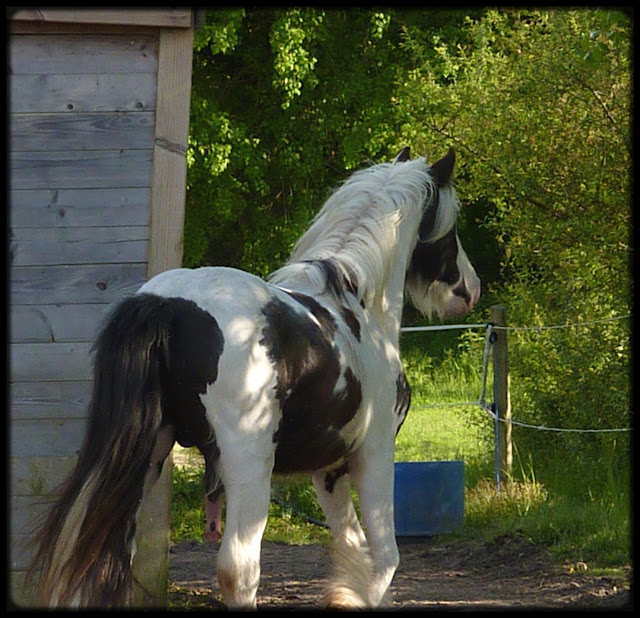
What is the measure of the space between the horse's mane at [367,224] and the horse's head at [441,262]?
0.04 feet

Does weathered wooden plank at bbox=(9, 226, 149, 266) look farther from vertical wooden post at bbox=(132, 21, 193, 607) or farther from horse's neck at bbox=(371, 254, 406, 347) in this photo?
horse's neck at bbox=(371, 254, 406, 347)

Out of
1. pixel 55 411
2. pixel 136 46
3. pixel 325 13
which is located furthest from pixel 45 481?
pixel 325 13

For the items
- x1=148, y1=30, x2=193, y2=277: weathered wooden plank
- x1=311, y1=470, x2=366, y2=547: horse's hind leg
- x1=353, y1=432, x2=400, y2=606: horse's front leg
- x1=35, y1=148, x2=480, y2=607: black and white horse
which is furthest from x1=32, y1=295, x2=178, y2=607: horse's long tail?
x1=311, y1=470, x2=366, y2=547: horse's hind leg

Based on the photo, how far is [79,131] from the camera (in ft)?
15.0

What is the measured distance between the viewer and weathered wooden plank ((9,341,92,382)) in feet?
14.8

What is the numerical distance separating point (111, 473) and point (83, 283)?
4.42ft

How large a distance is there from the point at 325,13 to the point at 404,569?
9.26m

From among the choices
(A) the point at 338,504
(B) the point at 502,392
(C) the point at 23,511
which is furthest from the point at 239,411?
(B) the point at 502,392

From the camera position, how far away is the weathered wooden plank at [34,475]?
176 inches

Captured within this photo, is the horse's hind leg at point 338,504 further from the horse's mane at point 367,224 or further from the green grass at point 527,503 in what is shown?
the horse's mane at point 367,224

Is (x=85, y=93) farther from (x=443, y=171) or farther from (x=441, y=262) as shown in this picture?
(x=441, y=262)

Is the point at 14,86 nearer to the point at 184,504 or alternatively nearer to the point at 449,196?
the point at 449,196

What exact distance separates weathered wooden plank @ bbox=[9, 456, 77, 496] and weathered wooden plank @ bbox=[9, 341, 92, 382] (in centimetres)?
38

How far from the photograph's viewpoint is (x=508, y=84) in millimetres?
A: 7816
